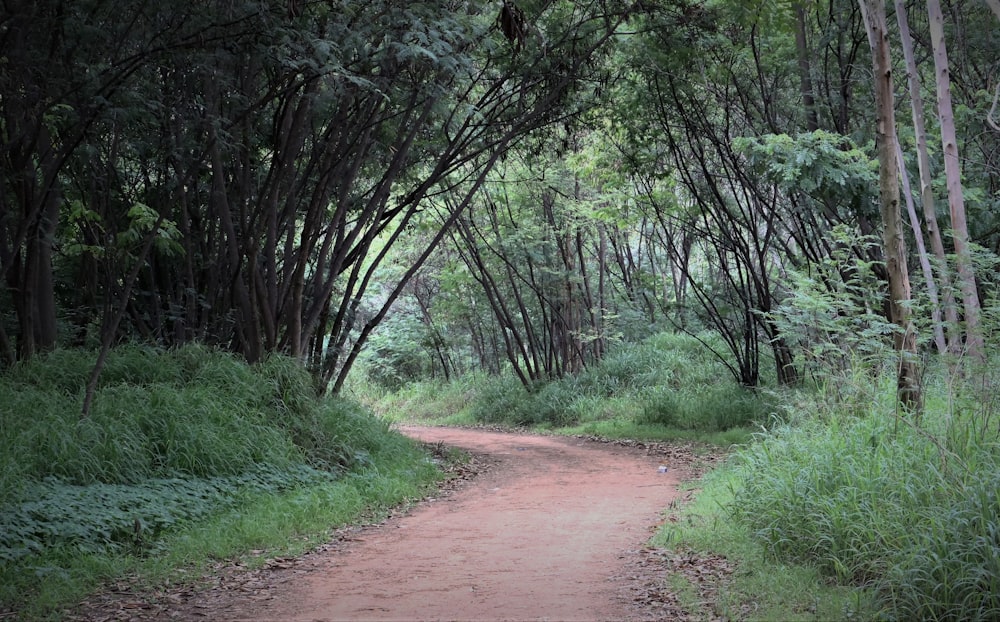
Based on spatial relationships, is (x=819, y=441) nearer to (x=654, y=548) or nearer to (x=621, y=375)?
(x=654, y=548)

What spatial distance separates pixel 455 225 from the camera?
18094mm

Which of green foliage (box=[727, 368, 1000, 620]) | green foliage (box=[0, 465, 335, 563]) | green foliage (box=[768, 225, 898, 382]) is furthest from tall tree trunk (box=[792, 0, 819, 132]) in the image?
green foliage (box=[0, 465, 335, 563])

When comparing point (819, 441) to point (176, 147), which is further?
point (176, 147)

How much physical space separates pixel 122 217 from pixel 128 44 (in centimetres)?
352

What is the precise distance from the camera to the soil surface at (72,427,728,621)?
15.2ft

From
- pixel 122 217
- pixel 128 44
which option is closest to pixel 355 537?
pixel 128 44

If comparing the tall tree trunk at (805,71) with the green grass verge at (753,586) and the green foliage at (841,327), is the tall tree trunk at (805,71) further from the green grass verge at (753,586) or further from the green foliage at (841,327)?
the green grass verge at (753,586)

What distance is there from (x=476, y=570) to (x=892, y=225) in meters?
3.79

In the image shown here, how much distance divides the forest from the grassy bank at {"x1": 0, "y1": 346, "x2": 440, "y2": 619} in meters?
0.04

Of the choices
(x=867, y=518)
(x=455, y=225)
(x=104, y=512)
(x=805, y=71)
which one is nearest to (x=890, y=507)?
(x=867, y=518)

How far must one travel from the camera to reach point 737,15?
33.7ft

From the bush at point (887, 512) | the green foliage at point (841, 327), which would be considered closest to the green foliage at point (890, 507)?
the bush at point (887, 512)

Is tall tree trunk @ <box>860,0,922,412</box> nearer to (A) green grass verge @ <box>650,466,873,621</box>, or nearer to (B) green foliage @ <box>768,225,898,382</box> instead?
(B) green foliage @ <box>768,225,898,382</box>

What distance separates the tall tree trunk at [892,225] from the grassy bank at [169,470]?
4690mm
